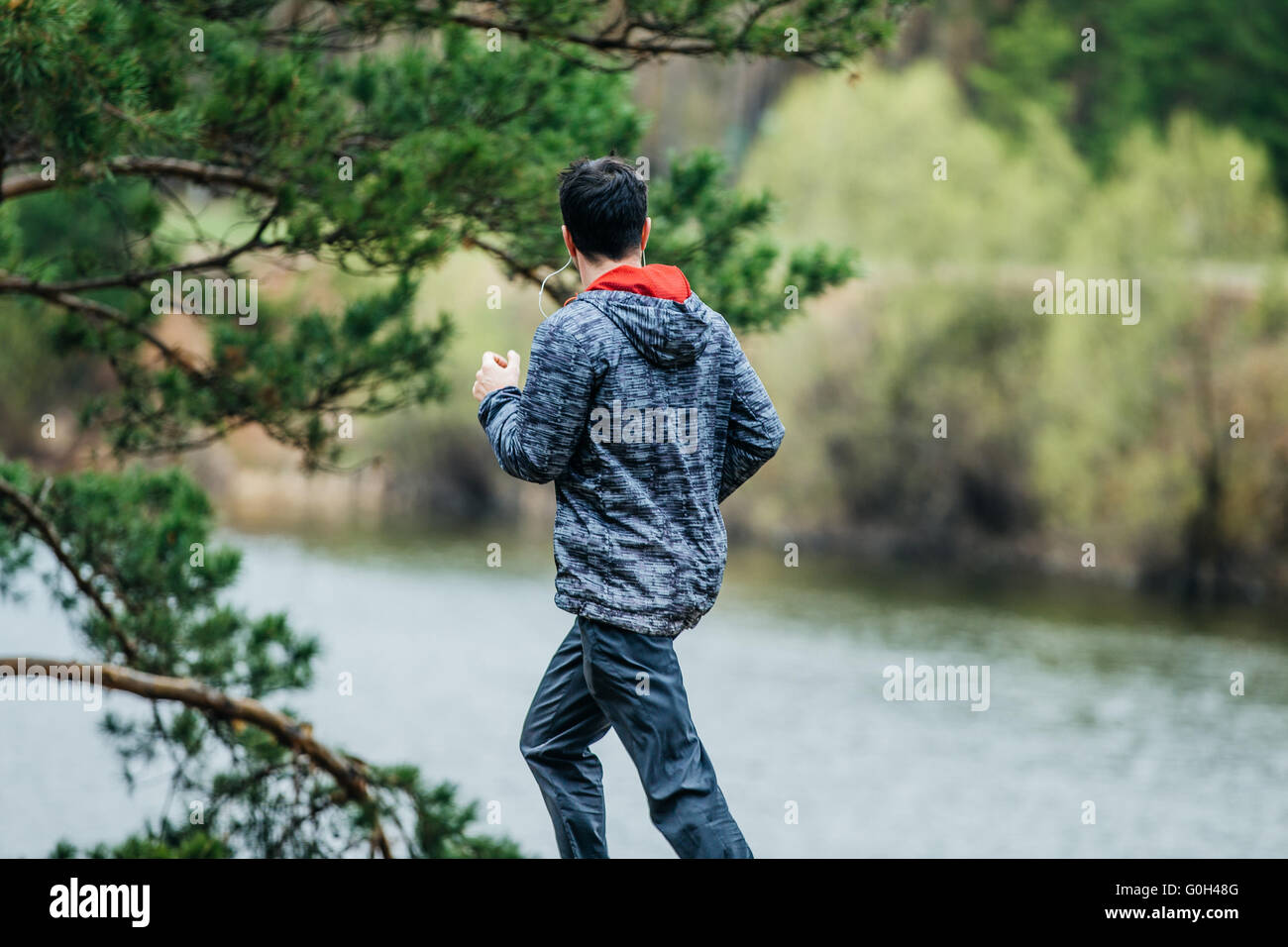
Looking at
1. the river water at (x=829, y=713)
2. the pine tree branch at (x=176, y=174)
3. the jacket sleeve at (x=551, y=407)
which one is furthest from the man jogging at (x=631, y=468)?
the river water at (x=829, y=713)

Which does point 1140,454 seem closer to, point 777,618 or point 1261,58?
point 777,618

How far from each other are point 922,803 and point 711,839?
1260cm

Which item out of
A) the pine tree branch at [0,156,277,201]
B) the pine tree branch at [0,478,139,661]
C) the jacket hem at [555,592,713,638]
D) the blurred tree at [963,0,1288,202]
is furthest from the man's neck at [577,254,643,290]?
the blurred tree at [963,0,1288,202]

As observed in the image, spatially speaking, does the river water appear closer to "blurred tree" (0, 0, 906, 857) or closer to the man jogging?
"blurred tree" (0, 0, 906, 857)

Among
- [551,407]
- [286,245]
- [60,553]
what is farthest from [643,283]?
[60,553]

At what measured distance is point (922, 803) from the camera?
15.1 m

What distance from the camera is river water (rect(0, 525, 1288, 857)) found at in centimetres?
1379

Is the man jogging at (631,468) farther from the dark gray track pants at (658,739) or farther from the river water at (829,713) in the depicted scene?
the river water at (829,713)

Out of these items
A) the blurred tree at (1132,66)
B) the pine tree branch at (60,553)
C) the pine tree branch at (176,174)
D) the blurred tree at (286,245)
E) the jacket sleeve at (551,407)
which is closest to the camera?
the jacket sleeve at (551,407)

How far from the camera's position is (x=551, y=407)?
2.96 m

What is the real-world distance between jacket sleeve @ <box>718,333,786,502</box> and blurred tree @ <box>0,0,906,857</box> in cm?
232

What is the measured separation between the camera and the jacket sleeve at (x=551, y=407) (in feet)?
9.71

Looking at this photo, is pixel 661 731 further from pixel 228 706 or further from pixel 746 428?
pixel 228 706
